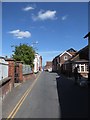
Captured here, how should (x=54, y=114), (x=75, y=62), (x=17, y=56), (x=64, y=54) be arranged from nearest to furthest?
(x=54, y=114), (x=75, y=62), (x=17, y=56), (x=64, y=54)

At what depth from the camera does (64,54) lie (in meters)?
88.0

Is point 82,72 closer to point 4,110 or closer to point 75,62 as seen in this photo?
point 75,62

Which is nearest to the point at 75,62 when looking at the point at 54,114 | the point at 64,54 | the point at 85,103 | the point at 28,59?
the point at 28,59

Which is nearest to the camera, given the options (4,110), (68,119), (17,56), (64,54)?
(68,119)

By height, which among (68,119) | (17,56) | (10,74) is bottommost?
(68,119)

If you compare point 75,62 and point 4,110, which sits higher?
point 75,62

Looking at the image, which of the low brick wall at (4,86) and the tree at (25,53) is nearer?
the low brick wall at (4,86)

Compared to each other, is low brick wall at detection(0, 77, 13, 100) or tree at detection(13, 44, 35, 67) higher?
tree at detection(13, 44, 35, 67)

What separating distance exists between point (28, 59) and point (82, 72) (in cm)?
1029

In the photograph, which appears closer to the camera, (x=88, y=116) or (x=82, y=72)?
(x=88, y=116)

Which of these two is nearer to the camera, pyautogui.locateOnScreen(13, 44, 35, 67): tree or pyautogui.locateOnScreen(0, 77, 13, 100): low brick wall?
pyautogui.locateOnScreen(0, 77, 13, 100): low brick wall

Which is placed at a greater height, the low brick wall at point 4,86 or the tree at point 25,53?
the tree at point 25,53

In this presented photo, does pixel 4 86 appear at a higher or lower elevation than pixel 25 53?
lower

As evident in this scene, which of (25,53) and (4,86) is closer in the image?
(4,86)
